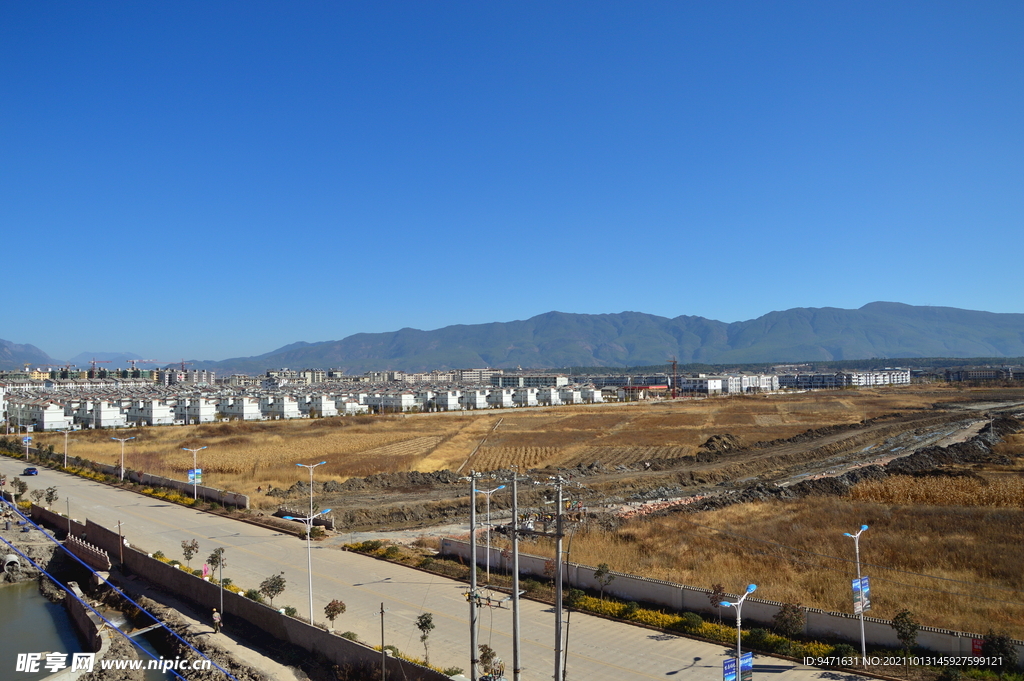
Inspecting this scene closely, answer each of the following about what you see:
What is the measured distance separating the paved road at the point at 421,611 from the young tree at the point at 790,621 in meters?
1.02

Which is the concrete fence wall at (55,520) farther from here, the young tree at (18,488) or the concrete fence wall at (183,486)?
the concrete fence wall at (183,486)

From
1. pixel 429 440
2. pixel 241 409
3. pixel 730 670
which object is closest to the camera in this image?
pixel 730 670

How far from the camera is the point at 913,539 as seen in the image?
2478cm

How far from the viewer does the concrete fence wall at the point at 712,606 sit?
15.2m

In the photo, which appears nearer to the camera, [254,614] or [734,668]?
[734,668]

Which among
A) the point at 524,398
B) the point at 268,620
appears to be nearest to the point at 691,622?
the point at 268,620

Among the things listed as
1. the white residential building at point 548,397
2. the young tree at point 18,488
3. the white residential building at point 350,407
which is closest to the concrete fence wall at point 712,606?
the young tree at point 18,488

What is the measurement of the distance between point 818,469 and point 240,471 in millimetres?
41798

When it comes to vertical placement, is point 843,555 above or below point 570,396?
above

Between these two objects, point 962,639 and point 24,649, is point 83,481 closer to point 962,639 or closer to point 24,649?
point 24,649

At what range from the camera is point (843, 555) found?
23.0 m

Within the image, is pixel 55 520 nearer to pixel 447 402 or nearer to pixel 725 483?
pixel 725 483

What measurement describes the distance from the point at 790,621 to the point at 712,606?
215 cm

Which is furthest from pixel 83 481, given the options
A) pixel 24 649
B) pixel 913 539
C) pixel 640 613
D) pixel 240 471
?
pixel 913 539
